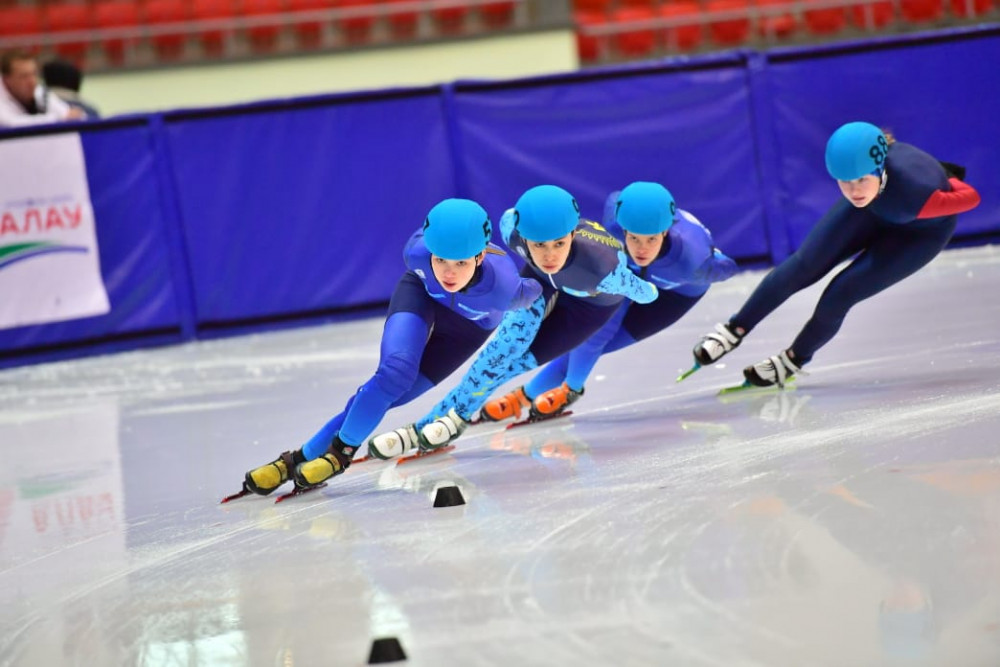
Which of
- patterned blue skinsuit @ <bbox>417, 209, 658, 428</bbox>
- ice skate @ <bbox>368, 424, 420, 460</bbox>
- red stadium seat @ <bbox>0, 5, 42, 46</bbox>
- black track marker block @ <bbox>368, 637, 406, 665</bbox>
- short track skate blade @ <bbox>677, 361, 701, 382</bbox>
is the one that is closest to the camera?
black track marker block @ <bbox>368, 637, 406, 665</bbox>

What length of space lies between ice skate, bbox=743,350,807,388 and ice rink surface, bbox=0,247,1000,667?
0.26ft

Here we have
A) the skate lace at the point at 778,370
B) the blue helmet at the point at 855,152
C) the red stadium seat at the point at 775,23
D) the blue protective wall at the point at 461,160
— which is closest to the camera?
the blue helmet at the point at 855,152

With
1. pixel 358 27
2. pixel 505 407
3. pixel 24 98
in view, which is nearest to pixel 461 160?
pixel 24 98

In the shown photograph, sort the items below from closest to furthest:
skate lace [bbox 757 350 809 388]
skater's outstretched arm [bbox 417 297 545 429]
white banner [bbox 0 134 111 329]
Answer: skater's outstretched arm [bbox 417 297 545 429] → skate lace [bbox 757 350 809 388] → white banner [bbox 0 134 111 329]

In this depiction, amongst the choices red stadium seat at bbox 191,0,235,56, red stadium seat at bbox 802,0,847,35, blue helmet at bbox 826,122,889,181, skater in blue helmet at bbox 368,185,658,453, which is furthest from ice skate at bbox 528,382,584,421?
red stadium seat at bbox 191,0,235,56

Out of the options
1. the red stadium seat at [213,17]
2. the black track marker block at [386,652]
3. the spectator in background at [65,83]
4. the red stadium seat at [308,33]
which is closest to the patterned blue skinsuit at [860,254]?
the black track marker block at [386,652]

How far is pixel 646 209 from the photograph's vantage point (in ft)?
15.9

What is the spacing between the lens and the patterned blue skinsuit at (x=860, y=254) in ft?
16.8

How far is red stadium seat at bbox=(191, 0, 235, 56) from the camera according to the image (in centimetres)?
1321

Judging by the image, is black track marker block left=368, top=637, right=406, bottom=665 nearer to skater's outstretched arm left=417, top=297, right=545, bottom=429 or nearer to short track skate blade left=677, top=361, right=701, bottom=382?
skater's outstretched arm left=417, top=297, right=545, bottom=429

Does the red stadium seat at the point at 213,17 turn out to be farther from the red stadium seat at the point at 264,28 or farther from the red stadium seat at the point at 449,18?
the red stadium seat at the point at 449,18

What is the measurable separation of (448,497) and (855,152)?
7.03 ft

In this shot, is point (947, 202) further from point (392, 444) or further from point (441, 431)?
point (392, 444)

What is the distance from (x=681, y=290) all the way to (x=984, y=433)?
1752mm
